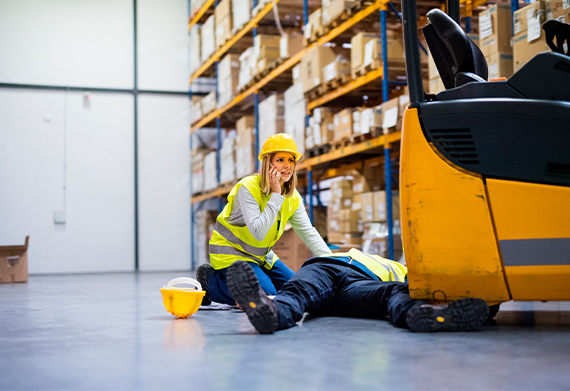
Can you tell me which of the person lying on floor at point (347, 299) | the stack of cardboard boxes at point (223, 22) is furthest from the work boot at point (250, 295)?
the stack of cardboard boxes at point (223, 22)

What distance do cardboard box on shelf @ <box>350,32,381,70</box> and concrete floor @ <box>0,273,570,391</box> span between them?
13.6 feet

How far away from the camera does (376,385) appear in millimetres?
1828

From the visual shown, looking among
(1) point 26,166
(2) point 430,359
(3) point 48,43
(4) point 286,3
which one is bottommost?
(2) point 430,359

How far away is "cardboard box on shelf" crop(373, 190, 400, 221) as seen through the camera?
687 cm

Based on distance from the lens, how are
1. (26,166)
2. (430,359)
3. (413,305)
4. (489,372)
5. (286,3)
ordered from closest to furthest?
1. (489,372)
2. (430,359)
3. (413,305)
4. (286,3)
5. (26,166)

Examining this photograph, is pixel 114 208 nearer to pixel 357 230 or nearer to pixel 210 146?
pixel 210 146

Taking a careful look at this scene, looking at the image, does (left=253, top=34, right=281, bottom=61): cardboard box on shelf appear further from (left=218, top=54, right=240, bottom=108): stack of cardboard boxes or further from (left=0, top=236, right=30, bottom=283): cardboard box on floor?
(left=0, top=236, right=30, bottom=283): cardboard box on floor

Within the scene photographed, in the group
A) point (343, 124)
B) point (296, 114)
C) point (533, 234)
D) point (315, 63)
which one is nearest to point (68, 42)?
point (296, 114)

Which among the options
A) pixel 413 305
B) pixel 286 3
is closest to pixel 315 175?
pixel 286 3

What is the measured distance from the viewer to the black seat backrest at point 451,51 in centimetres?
299

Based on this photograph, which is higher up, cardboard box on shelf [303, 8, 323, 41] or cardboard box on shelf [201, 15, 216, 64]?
cardboard box on shelf [201, 15, 216, 64]

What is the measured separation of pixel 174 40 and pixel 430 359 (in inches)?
535

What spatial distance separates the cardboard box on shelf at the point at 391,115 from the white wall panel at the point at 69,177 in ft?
28.7

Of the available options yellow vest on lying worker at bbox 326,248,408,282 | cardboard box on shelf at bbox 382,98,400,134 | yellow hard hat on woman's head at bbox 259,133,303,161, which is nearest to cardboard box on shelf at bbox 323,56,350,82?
cardboard box on shelf at bbox 382,98,400,134
